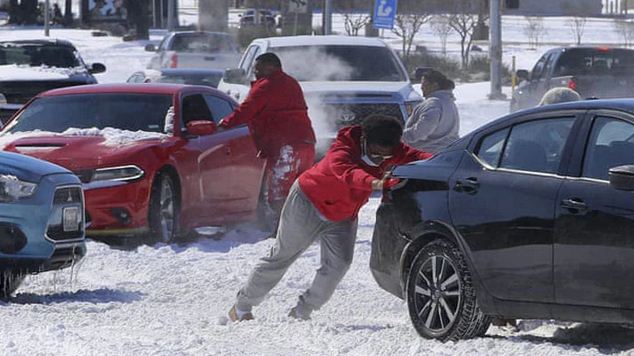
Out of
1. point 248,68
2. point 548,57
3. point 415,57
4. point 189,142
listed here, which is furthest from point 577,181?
point 415,57

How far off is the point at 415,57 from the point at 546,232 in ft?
153

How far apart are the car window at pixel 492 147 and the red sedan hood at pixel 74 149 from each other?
17.5 ft

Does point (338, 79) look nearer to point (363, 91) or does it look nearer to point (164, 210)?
point (363, 91)

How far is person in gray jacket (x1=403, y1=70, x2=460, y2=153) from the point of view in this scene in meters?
13.2

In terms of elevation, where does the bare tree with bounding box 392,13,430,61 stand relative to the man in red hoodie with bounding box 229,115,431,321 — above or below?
below

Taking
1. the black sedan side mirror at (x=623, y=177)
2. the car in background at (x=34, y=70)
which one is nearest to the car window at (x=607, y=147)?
the black sedan side mirror at (x=623, y=177)

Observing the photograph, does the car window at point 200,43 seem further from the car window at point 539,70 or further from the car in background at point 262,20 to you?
the car in background at point 262,20

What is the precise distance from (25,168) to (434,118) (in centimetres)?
395

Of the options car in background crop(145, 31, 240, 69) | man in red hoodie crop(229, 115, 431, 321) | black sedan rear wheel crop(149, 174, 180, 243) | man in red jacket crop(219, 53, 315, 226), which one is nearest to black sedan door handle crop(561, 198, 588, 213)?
man in red hoodie crop(229, 115, 431, 321)

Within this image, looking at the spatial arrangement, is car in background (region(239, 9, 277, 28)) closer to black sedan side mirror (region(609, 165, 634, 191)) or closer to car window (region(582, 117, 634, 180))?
car window (region(582, 117, 634, 180))

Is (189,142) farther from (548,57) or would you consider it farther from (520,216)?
(548,57)

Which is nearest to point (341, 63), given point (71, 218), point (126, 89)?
point (126, 89)

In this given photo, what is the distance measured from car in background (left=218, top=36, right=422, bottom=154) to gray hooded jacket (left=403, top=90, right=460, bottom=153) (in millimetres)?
4610

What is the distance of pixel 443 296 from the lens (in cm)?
855
